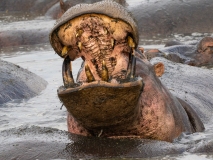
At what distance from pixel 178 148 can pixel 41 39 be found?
9291 millimetres

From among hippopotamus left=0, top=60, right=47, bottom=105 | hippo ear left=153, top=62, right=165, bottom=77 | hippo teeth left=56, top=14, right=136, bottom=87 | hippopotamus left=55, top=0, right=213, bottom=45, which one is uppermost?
hippo teeth left=56, top=14, right=136, bottom=87

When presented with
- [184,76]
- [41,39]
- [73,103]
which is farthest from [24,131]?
[41,39]

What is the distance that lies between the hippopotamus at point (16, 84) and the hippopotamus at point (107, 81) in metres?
3.06

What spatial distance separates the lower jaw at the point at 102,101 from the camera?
3881 mm

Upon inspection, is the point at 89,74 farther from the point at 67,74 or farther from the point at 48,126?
the point at 48,126

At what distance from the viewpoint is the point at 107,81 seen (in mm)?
4020

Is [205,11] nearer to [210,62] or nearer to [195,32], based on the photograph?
[195,32]

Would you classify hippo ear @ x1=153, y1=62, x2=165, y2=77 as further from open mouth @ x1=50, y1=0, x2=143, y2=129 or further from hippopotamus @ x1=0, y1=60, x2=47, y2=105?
hippopotamus @ x1=0, y1=60, x2=47, y2=105

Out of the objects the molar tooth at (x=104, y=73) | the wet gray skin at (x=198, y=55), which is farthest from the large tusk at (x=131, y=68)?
the wet gray skin at (x=198, y=55)

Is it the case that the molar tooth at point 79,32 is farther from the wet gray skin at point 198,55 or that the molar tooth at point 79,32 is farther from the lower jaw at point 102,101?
the wet gray skin at point 198,55

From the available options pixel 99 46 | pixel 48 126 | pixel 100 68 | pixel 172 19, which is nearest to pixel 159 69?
pixel 100 68

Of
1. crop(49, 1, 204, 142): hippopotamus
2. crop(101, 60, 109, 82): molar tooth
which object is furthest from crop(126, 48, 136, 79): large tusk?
crop(101, 60, 109, 82): molar tooth

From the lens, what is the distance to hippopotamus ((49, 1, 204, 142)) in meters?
3.93

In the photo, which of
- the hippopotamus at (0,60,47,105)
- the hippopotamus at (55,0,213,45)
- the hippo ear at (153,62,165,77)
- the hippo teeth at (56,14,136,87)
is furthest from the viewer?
the hippopotamus at (55,0,213,45)
